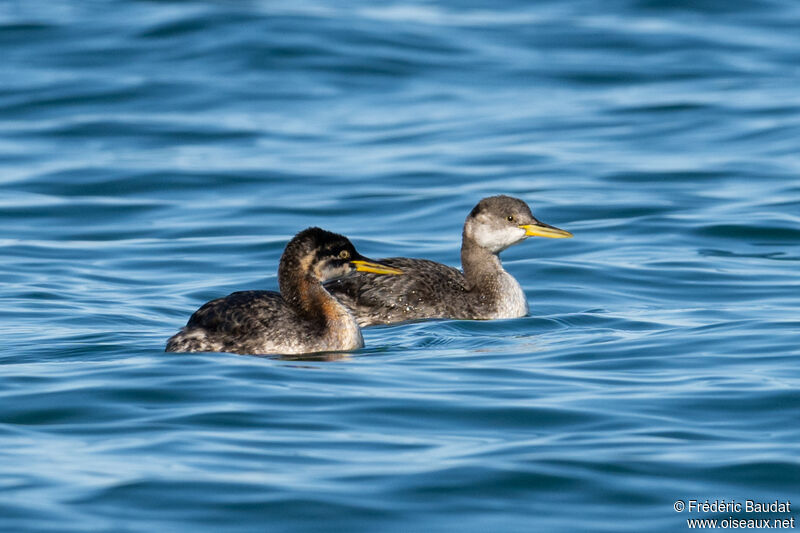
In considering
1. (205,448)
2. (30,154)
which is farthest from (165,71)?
(205,448)

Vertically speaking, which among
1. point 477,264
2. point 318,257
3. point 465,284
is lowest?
point 465,284

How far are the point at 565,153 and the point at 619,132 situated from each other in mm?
1597

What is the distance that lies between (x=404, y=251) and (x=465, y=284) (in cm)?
274

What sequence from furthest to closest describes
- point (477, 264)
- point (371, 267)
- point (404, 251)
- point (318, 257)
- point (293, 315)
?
point (404, 251), point (477, 264), point (371, 267), point (318, 257), point (293, 315)

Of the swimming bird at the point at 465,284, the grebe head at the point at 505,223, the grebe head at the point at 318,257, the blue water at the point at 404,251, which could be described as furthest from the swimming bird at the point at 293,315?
the grebe head at the point at 505,223

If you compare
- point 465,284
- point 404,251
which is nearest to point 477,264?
point 465,284

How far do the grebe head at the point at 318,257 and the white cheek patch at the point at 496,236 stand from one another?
102 inches

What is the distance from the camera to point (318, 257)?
37.2 feet

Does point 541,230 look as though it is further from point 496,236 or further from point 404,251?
point 404,251

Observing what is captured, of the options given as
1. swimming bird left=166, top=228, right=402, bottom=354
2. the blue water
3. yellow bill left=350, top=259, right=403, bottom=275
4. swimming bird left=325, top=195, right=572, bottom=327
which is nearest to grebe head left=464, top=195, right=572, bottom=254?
swimming bird left=325, top=195, right=572, bottom=327

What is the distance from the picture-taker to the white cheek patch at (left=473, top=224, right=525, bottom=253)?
45.1 ft

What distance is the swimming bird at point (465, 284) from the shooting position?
13180 millimetres

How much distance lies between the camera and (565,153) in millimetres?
21609

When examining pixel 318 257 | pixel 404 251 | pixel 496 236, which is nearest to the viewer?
pixel 318 257
